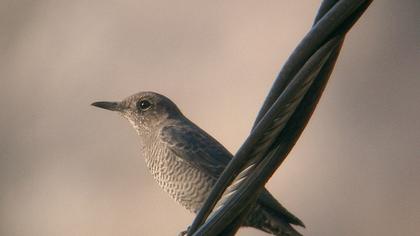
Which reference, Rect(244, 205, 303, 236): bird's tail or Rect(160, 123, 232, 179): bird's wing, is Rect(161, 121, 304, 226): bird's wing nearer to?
Rect(160, 123, 232, 179): bird's wing

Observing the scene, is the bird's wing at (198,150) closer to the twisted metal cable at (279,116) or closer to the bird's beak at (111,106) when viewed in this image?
the bird's beak at (111,106)

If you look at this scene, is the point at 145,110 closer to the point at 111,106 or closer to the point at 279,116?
the point at 111,106

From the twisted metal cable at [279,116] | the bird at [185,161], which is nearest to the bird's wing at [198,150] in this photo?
the bird at [185,161]

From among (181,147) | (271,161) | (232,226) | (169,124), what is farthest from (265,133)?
(169,124)

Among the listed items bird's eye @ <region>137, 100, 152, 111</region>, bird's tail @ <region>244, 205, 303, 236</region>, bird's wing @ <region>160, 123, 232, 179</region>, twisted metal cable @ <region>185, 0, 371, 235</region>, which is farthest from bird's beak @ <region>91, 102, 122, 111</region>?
twisted metal cable @ <region>185, 0, 371, 235</region>

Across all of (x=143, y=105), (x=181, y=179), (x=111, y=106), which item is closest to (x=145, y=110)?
(x=143, y=105)
